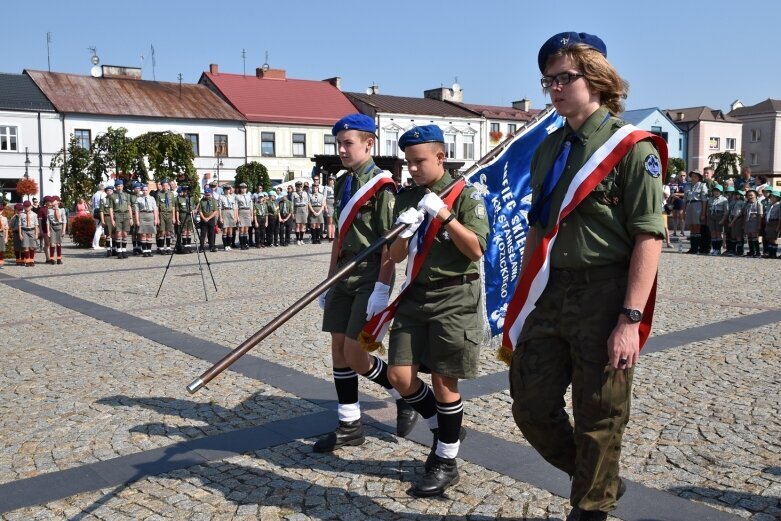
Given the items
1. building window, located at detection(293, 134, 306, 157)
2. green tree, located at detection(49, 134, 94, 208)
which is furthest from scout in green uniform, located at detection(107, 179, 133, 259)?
building window, located at detection(293, 134, 306, 157)

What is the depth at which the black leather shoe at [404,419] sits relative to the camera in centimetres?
491

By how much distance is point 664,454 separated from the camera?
4.53m

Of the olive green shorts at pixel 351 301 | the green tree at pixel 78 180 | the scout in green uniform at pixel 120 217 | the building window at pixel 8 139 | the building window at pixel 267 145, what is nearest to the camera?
the olive green shorts at pixel 351 301

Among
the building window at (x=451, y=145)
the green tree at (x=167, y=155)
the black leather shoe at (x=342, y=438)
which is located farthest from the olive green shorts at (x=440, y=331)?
the building window at (x=451, y=145)

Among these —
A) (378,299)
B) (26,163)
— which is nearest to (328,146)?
(26,163)

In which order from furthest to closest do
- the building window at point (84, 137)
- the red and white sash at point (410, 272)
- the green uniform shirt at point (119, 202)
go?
the building window at point (84, 137) → the green uniform shirt at point (119, 202) → the red and white sash at point (410, 272)

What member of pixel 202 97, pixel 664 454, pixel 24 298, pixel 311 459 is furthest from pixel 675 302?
pixel 202 97

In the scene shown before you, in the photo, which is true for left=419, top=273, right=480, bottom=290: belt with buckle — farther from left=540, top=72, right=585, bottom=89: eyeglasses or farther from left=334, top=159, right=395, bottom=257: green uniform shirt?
left=540, top=72, right=585, bottom=89: eyeglasses

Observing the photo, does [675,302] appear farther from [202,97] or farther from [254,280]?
[202,97]

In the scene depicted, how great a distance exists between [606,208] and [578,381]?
Result: 2.28 feet

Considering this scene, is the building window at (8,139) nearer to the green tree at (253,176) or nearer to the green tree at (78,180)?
the green tree at (78,180)

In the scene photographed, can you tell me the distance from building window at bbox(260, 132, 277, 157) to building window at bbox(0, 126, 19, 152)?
1575cm

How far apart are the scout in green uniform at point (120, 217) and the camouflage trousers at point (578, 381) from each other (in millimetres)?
18216

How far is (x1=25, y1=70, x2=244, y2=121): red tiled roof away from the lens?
4719cm
